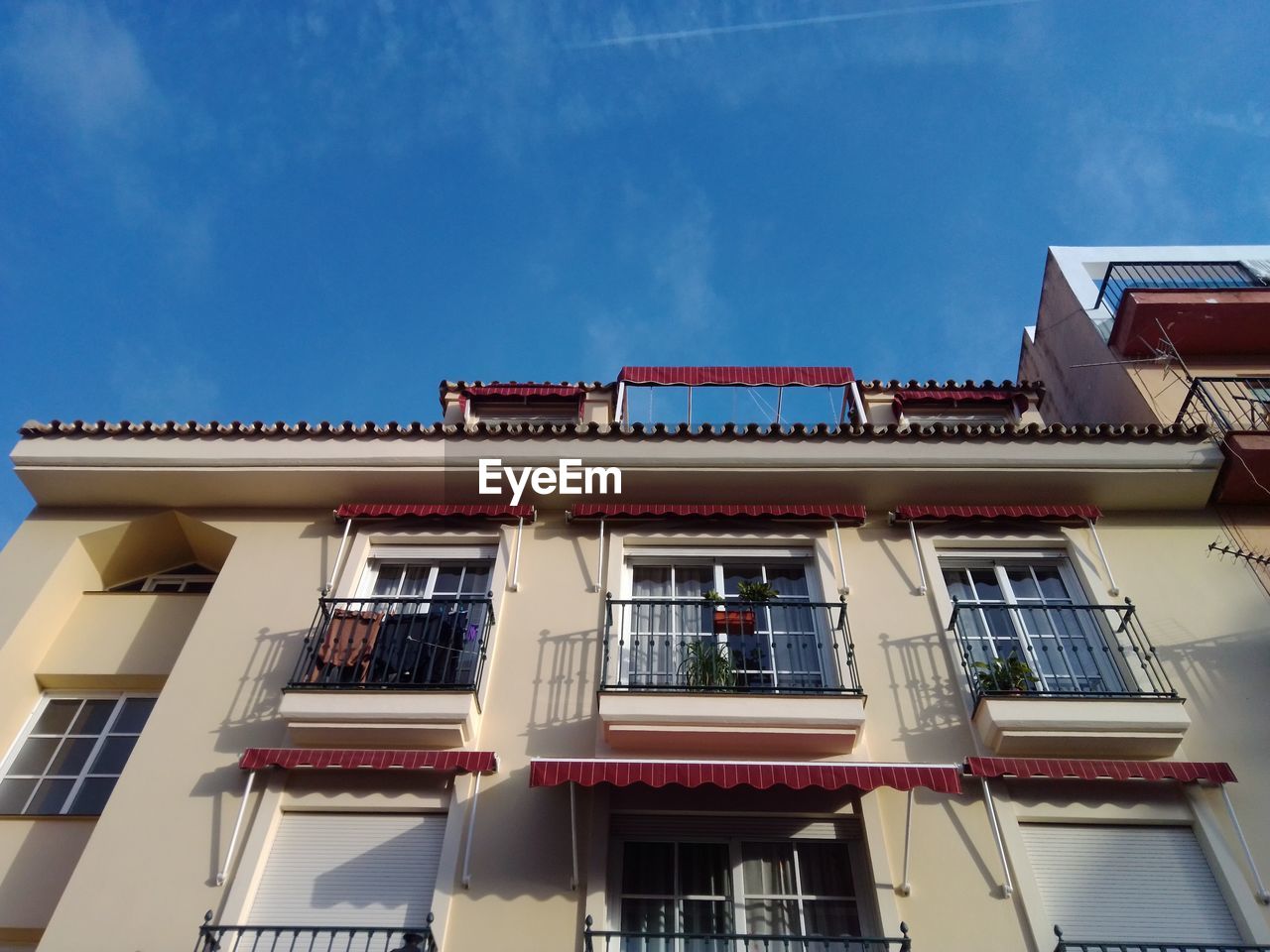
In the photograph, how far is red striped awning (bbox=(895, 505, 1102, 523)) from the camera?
954cm

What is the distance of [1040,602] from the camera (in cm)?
909

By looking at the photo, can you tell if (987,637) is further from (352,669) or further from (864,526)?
(352,669)

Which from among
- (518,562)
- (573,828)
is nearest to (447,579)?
(518,562)

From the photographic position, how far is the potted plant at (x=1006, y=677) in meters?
7.82

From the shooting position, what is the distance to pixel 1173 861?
6.98m

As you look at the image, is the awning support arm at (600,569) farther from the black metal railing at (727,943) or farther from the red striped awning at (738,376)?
the red striped awning at (738,376)

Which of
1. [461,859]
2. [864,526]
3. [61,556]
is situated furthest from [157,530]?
[864,526]

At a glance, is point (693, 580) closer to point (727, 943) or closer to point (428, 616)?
point (428, 616)

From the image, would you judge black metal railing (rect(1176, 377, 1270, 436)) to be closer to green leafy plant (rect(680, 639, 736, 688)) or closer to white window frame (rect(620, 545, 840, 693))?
white window frame (rect(620, 545, 840, 693))

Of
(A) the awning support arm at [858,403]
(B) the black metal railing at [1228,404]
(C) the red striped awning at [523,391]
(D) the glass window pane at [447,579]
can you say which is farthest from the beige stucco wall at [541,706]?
(C) the red striped awning at [523,391]

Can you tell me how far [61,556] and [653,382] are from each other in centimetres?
770

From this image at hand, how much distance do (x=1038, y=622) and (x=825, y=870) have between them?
349 cm

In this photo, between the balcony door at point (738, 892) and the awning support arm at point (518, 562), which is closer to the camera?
the balcony door at point (738, 892)

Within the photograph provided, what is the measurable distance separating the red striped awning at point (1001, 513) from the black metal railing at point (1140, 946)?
169 inches
